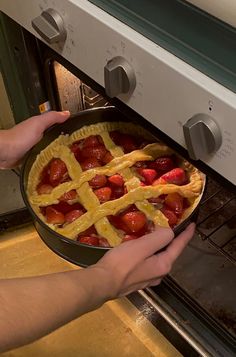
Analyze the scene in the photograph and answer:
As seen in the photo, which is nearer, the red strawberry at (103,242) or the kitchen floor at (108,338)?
the red strawberry at (103,242)

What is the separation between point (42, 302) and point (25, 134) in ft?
1.49

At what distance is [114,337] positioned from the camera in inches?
52.9

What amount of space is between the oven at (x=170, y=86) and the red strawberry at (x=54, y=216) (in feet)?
0.79

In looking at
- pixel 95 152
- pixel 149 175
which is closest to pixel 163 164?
pixel 149 175

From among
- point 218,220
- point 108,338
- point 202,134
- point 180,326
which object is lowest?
point 108,338

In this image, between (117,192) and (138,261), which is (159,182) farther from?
(138,261)

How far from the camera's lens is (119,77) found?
0.79 m

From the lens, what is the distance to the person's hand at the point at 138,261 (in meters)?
0.80

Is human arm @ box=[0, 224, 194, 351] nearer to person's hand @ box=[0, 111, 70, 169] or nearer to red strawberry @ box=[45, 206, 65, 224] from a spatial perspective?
red strawberry @ box=[45, 206, 65, 224]

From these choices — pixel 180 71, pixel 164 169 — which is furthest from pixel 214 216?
pixel 180 71

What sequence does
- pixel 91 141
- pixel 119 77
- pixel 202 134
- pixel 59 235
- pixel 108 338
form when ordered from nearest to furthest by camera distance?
pixel 202 134 < pixel 119 77 < pixel 59 235 < pixel 91 141 < pixel 108 338

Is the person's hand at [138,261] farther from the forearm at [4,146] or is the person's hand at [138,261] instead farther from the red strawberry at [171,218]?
the forearm at [4,146]

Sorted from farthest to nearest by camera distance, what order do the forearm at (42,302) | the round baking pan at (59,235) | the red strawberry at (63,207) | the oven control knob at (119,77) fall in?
the red strawberry at (63,207)
the round baking pan at (59,235)
the oven control knob at (119,77)
the forearm at (42,302)

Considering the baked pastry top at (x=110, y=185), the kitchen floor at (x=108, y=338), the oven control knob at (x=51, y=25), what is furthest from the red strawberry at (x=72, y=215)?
the kitchen floor at (x=108, y=338)
